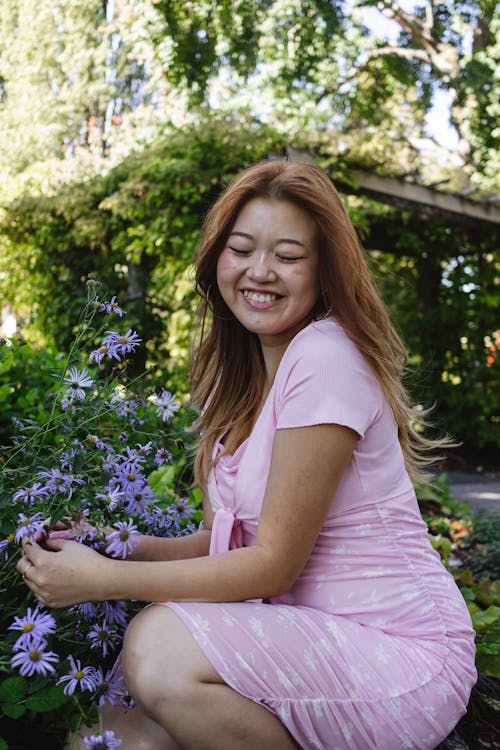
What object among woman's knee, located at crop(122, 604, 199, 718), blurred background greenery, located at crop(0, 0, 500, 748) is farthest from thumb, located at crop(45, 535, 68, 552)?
blurred background greenery, located at crop(0, 0, 500, 748)

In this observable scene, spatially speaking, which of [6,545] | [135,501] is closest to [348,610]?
[135,501]

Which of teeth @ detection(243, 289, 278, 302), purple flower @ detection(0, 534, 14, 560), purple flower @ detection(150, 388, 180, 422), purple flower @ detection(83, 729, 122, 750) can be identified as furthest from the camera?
teeth @ detection(243, 289, 278, 302)

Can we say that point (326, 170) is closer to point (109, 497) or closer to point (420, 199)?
point (420, 199)

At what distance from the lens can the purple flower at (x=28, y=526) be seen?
4.40 feet

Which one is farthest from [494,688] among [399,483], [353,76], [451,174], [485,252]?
[353,76]

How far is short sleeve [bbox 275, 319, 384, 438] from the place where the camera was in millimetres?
1581

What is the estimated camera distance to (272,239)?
6.02 feet

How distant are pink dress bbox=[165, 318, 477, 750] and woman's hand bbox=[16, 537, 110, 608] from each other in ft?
0.56

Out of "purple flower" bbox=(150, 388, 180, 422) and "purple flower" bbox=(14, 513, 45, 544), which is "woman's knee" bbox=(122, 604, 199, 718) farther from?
"purple flower" bbox=(150, 388, 180, 422)

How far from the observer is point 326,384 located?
5.28ft

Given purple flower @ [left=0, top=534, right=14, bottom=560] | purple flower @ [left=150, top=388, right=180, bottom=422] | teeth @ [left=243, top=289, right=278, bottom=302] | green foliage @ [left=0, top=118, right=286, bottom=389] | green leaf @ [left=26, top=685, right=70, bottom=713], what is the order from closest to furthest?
green leaf @ [left=26, top=685, right=70, bottom=713]
purple flower @ [left=0, top=534, right=14, bottom=560]
purple flower @ [left=150, top=388, right=180, bottom=422]
teeth @ [left=243, top=289, right=278, bottom=302]
green foliage @ [left=0, top=118, right=286, bottom=389]

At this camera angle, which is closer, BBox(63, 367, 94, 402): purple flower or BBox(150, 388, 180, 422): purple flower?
BBox(63, 367, 94, 402): purple flower

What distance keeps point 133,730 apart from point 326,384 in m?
0.86

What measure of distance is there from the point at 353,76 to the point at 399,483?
8.35 meters
